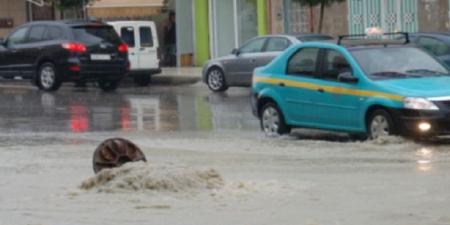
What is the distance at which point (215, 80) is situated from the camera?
1062 inches

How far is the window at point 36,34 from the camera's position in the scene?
27844 millimetres

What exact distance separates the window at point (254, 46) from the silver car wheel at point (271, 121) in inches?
367

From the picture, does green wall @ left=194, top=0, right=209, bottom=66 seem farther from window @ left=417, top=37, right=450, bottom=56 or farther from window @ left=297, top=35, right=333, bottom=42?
window @ left=417, top=37, right=450, bottom=56

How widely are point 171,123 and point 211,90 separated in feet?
27.9

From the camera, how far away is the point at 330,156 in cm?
1358

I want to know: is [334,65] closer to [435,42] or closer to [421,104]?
[421,104]

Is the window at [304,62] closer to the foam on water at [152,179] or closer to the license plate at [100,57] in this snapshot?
→ the foam on water at [152,179]

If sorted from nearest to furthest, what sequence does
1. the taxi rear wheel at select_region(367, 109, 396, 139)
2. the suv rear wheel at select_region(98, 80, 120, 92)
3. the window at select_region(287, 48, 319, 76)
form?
the taxi rear wheel at select_region(367, 109, 396, 139), the window at select_region(287, 48, 319, 76), the suv rear wheel at select_region(98, 80, 120, 92)

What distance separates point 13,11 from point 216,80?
639 inches

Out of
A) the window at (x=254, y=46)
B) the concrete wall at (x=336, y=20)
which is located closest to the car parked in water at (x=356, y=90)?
the window at (x=254, y=46)

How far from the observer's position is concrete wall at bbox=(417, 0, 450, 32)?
29.2m

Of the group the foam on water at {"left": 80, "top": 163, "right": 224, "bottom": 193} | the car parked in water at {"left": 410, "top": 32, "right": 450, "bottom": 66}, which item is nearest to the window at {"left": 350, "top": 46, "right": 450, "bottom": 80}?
the foam on water at {"left": 80, "top": 163, "right": 224, "bottom": 193}

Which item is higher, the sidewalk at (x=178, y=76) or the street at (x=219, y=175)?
the sidewalk at (x=178, y=76)

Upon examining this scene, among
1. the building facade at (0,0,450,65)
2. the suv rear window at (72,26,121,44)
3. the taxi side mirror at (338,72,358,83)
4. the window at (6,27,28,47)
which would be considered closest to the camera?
the taxi side mirror at (338,72,358,83)
